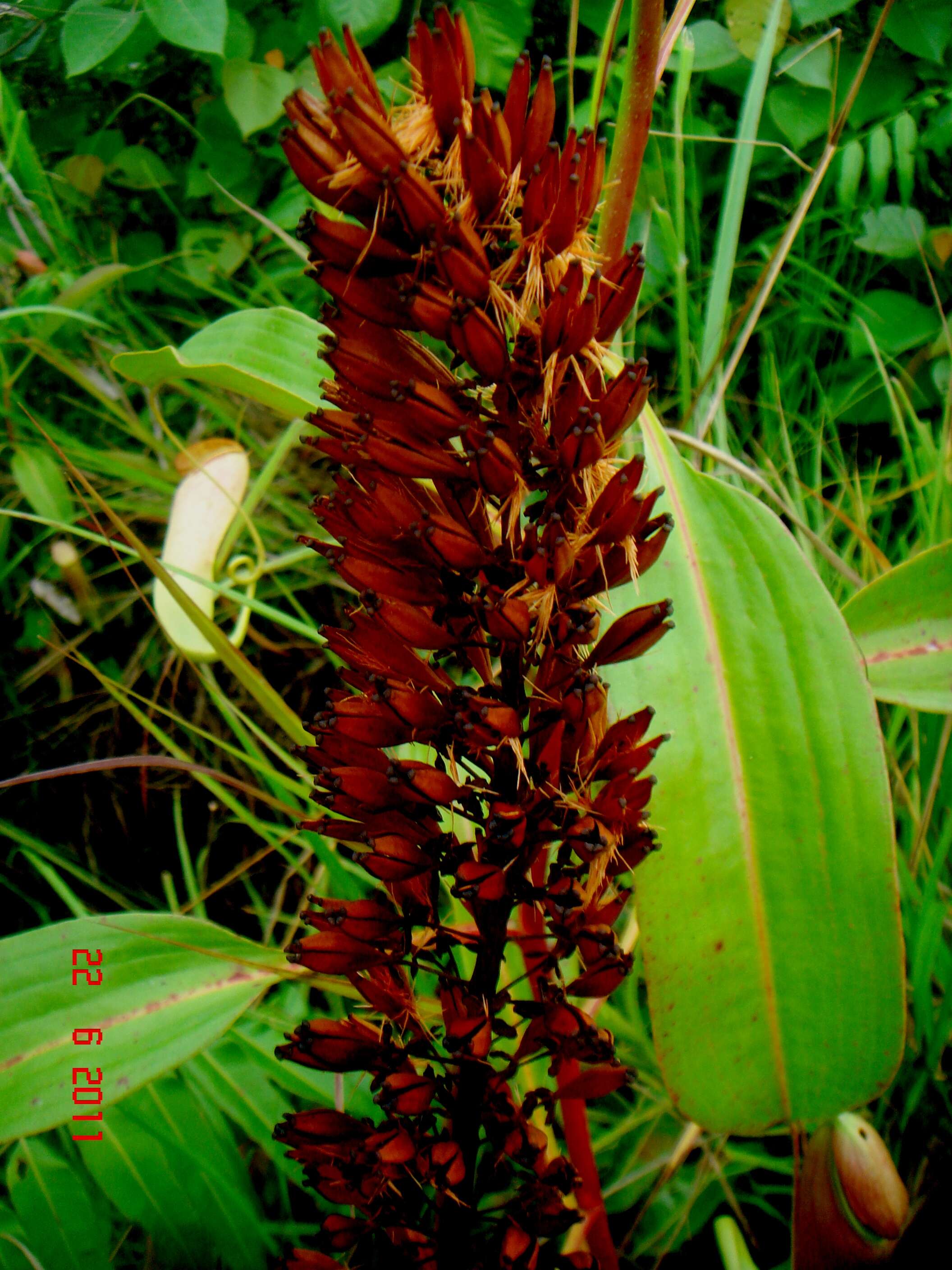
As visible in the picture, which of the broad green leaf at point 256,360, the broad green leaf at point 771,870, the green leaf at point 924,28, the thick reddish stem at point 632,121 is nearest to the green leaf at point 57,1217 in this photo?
the broad green leaf at point 771,870

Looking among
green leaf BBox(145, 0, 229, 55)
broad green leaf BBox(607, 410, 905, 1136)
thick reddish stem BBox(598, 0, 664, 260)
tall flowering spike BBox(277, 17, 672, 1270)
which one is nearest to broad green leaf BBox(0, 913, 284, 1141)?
tall flowering spike BBox(277, 17, 672, 1270)

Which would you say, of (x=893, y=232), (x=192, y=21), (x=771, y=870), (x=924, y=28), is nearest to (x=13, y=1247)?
(x=771, y=870)

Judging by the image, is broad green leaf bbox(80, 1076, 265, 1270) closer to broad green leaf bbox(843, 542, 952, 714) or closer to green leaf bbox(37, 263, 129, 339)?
broad green leaf bbox(843, 542, 952, 714)

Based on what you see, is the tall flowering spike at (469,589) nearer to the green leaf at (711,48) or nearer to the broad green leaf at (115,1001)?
the broad green leaf at (115,1001)

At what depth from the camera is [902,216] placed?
1.30 metres

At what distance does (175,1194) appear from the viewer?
69 centimetres

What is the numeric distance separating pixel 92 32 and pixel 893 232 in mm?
1158

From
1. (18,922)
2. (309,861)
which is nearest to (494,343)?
(309,861)

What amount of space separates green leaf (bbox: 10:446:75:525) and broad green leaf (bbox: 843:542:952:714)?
98 cm

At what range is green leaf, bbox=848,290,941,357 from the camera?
4.10 ft

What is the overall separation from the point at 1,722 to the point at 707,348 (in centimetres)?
106

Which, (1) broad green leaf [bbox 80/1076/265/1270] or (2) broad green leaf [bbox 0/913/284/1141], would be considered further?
(1) broad green leaf [bbox 80/1076/265/1270]

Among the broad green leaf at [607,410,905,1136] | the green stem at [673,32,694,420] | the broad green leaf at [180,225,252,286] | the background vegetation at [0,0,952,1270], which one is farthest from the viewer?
the broad green leaf at [180,225,252,286]

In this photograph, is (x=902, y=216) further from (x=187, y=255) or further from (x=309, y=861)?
(x=309, y=861)
